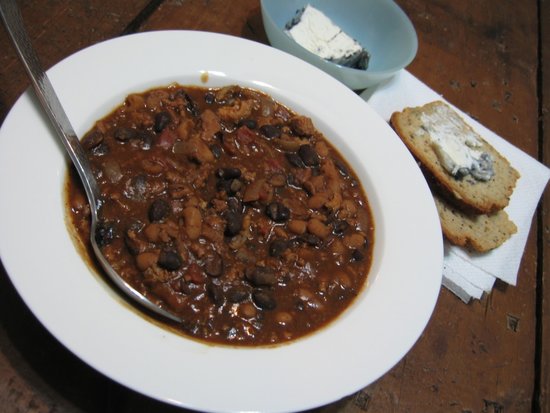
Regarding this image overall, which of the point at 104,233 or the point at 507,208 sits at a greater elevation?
the point at 104,233

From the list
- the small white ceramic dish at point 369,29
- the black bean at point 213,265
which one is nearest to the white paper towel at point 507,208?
the small white ceramic dish at point 369,29

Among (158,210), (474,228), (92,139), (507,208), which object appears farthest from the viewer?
(507,208)

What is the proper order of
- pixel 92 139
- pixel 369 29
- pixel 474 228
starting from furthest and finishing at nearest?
pixel 369 29 < pixel 474 228 < pixel 92 139

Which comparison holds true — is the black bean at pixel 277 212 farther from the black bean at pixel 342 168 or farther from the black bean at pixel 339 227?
the black bean at pixel 342 168

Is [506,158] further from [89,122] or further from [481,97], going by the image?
[89,122]

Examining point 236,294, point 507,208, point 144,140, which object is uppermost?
point 144,140

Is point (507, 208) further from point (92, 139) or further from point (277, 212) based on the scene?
point (92, 139)

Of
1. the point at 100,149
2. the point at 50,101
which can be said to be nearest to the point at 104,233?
the point at 100,149

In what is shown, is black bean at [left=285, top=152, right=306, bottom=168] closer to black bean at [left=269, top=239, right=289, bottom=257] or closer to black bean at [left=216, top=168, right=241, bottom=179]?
black bean at [left=216, top=168, right=241, bottom=179]
